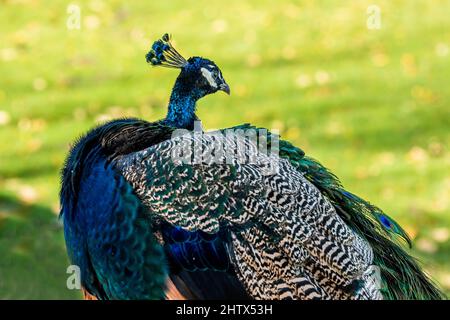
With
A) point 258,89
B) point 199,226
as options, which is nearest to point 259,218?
point 199,226

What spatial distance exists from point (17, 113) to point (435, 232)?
450 centimetres

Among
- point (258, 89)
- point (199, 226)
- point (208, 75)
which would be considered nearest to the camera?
point (199, 226)

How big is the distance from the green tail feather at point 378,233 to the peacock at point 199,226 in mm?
69

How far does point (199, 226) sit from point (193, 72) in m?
0.87

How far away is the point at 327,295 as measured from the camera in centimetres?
338

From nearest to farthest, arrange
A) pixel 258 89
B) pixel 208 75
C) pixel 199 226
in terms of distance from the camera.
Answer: pixel 199 226, pixel 208 75, pixel 258 89

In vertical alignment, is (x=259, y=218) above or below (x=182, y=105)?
below

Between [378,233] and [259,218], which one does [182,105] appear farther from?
[378,233]

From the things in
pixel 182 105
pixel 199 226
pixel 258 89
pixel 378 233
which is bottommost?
pixel 199 226

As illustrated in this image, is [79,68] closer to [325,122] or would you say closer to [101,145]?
[325,122]

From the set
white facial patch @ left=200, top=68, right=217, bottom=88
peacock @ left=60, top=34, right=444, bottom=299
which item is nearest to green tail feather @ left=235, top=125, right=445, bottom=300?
peacock @ left=60, top=34, right=444, bottom=299

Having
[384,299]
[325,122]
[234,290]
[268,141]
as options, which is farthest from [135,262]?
[325,122]

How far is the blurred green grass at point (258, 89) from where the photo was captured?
7.44 meters

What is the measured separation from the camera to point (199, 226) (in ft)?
11.0
